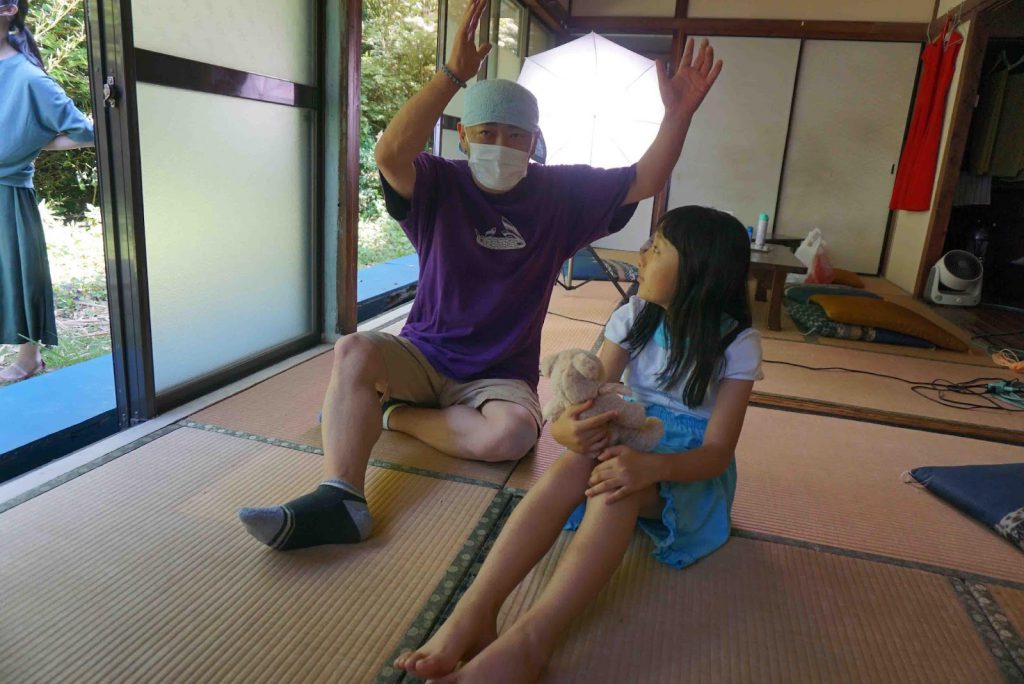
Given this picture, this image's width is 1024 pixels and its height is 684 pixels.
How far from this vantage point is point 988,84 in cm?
532

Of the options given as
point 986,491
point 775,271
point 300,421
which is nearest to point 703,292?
point 986,491

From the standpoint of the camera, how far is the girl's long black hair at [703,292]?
4.38 feet

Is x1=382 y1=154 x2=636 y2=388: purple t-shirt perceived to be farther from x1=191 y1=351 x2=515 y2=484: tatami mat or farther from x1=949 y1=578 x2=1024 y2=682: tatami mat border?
x1=949 y1=578 x2=1024 y2=682: tatami mat border

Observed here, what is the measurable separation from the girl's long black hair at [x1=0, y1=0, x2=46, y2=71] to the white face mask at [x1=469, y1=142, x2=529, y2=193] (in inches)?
57.5

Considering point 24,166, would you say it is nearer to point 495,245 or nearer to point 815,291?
point 495,245

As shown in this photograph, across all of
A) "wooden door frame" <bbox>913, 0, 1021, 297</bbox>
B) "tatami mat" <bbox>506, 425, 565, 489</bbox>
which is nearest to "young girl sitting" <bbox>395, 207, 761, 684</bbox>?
"tatami mat" <bbox>506, 425, 565, 489</bbox>

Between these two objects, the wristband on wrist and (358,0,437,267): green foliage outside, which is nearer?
the wristband on wrist

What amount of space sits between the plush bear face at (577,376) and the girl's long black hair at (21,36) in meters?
1.99

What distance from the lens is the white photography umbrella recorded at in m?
3.63

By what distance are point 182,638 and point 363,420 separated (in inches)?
23.5

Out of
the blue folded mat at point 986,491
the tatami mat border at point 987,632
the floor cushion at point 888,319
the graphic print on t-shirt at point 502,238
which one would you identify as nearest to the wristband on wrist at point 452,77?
the graphic print on t-shirt at point 502,238

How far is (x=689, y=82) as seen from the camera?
63.4 inches

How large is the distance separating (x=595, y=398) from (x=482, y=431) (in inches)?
24.3

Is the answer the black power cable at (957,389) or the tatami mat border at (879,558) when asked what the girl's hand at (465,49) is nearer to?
the tatami mat border at (879,558)
